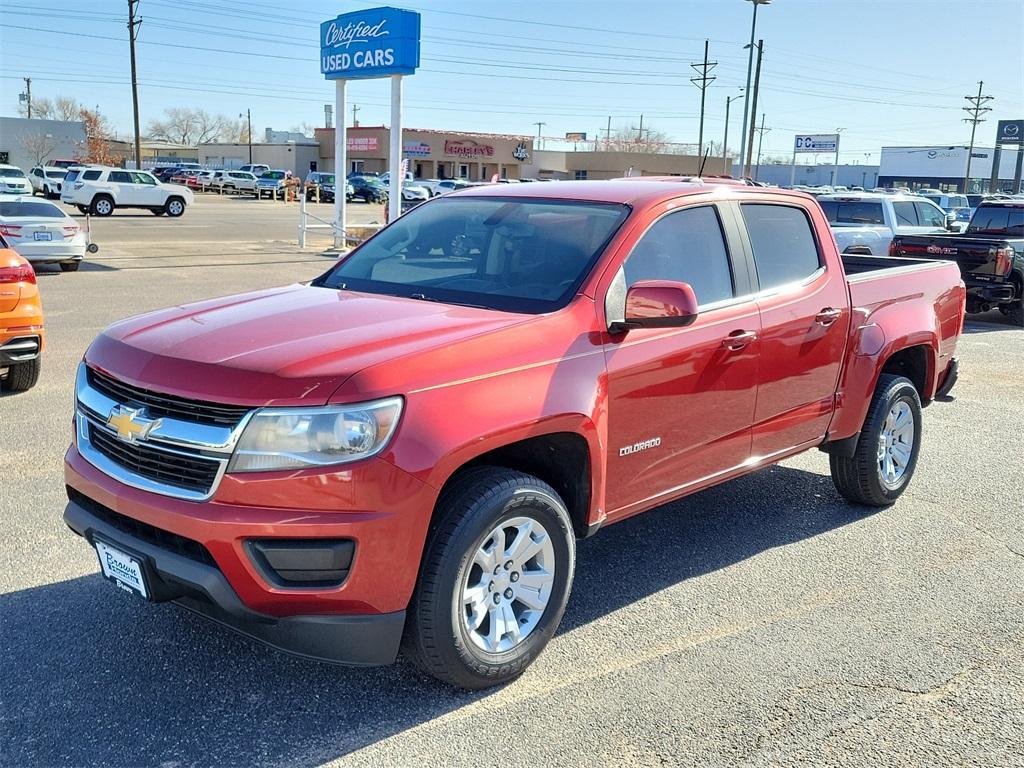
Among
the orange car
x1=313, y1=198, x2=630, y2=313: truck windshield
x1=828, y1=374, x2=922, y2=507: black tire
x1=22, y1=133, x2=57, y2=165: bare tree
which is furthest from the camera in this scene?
x1=22, y1=133, x2=57, y2=165: bare tree

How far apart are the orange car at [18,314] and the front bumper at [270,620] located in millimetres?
4776

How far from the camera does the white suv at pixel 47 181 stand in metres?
44.0

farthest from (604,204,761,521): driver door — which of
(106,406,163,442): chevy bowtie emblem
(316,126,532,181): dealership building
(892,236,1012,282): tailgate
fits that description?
(316,126,532,181): dealership building

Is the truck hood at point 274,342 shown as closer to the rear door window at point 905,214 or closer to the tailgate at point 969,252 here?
the tailgate at point 969,252

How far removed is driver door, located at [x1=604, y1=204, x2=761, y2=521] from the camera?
385 cm

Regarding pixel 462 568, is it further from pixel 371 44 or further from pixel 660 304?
pixel 371 44

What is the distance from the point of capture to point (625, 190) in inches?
176

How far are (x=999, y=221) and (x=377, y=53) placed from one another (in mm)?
12516

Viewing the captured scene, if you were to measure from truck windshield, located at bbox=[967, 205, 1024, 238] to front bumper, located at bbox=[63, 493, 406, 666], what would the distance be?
14.9 metres

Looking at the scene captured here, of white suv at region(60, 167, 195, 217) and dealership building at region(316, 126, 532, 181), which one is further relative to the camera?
dealership building at region(316, 126, 532, 181)

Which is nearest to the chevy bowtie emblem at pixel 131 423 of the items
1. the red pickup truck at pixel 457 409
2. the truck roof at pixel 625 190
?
the red pickup truck at pixel 457 409

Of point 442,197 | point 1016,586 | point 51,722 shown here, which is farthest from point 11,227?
point 1016,586

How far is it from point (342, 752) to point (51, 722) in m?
1.01

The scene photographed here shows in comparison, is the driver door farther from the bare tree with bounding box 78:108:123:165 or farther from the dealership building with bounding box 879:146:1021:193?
the dealership building with bounding box 879:146:1021:193
